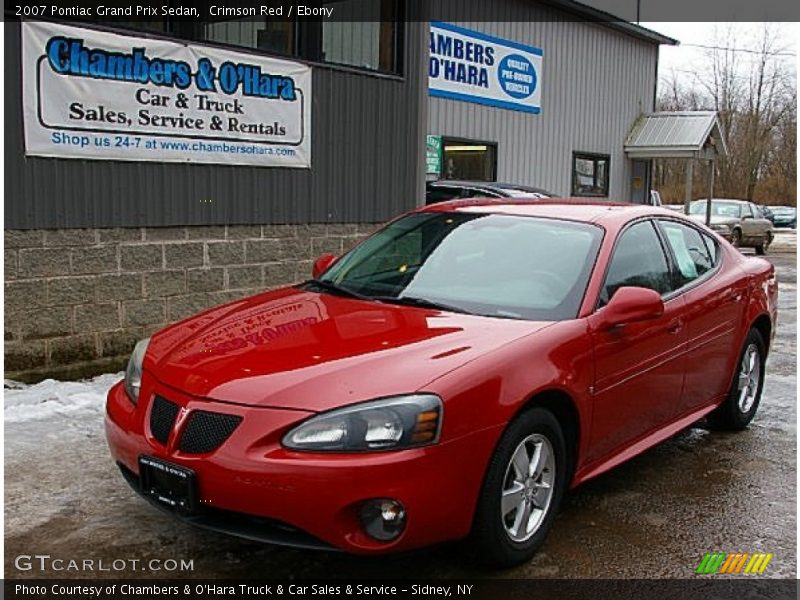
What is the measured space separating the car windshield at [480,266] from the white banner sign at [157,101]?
285 centimetres

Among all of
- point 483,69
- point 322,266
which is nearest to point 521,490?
point 322,266

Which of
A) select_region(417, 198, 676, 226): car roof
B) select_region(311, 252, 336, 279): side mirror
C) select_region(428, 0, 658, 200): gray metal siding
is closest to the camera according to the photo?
select_region(417, 198, 676, 226): car roof

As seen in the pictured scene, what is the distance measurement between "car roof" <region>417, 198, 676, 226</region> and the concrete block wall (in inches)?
119

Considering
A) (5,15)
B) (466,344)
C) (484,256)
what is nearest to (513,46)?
(5,15)

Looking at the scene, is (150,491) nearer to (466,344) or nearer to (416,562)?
(416,562)

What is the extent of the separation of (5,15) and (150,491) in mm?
4379

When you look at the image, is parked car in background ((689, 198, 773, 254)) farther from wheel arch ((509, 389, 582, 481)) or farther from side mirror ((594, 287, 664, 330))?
wheel arch ((509, 389, 582, 481))

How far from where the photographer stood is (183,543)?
12.6 feet

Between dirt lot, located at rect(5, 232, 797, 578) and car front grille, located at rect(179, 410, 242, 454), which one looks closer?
car front grille, located at rect(179, 410, 242, 454)

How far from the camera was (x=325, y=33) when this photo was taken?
880 cm

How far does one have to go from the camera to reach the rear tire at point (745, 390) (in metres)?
5.73

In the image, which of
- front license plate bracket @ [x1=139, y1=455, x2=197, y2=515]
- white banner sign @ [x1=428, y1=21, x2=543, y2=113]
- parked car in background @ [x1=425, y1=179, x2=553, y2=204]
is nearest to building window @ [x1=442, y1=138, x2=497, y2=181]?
white banner sign @ [x1=428, y1=21, x2=543, y2=113]

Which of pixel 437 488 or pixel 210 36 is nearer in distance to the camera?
pixel 437 488

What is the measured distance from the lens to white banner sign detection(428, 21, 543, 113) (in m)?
14.3
